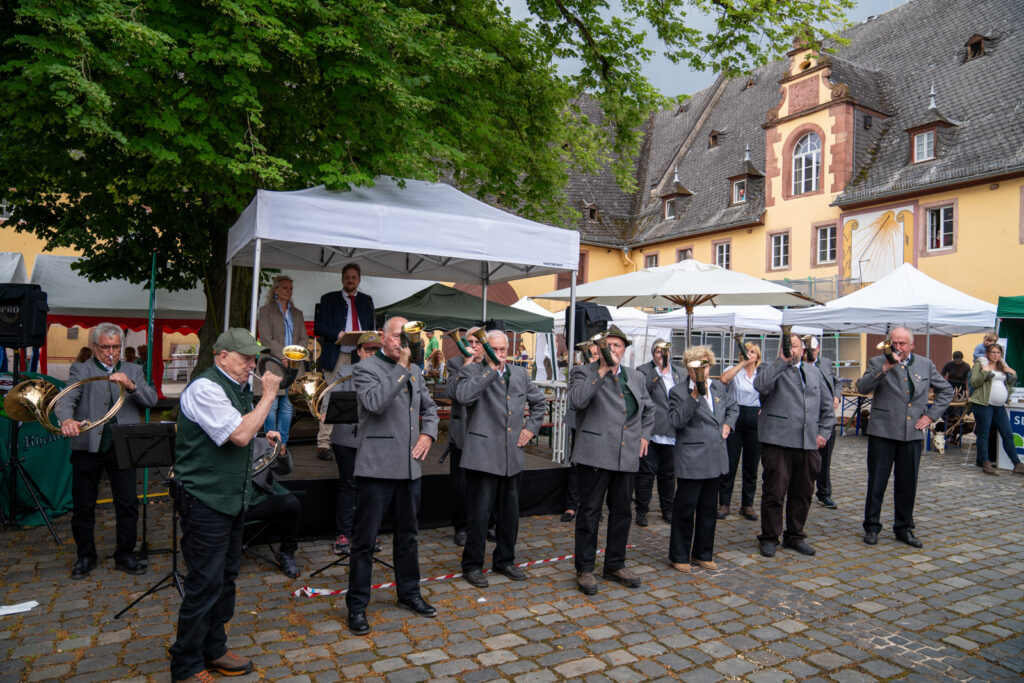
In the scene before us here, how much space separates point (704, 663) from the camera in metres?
4.07

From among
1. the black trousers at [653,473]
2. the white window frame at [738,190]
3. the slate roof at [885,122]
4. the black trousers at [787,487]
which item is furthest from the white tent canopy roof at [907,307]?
the white window frame at [738,190]

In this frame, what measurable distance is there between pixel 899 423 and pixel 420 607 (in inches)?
188

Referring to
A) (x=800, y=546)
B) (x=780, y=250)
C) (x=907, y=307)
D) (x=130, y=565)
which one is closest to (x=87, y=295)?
(x=130, y=565)

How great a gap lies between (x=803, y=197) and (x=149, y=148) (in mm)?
21502

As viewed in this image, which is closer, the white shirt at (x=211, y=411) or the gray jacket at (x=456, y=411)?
the white shirt at (x=211, y=411)

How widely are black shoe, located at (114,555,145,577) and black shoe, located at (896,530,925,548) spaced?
670 cm

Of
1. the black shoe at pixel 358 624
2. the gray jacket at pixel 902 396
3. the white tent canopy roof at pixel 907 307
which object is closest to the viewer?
the black shoe at pixel 358 624

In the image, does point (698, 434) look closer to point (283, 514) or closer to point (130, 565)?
point (283, 514)

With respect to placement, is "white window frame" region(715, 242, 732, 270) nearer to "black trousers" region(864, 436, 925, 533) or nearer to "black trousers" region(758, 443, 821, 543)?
"black trousers" region(864, 436, 925, 533)

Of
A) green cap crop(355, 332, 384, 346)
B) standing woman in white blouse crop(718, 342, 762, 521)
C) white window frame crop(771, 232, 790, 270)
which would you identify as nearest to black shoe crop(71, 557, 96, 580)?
green cap crop(355, 332, 384, 346)

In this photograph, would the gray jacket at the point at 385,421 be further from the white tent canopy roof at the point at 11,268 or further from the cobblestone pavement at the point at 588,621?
the white tent canopy roof at the point at 11,268

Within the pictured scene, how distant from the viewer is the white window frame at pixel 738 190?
26.1 metres

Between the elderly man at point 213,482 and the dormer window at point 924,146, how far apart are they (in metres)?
22.0

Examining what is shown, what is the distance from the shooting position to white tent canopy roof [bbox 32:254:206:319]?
1328cm
